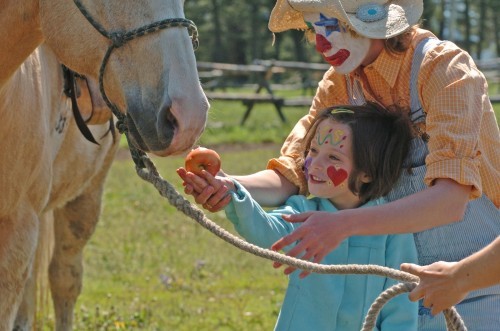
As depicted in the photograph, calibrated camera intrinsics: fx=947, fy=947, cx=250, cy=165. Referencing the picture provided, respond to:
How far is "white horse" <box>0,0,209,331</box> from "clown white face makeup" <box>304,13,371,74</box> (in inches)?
18.0

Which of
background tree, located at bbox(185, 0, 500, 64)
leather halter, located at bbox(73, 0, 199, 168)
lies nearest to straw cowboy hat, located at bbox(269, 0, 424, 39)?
leather halter, located at bbox(73, 0, 199, 168)

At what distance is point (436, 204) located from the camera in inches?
103

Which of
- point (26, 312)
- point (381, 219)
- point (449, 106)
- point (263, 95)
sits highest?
point (449, 106)

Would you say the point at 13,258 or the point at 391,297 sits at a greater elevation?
the point at 391,297

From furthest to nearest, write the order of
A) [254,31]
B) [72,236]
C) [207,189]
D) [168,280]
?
[254,31], [168,280], [72,236], [207,189]

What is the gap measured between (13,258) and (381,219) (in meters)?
1.65

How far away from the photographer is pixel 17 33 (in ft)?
10.3

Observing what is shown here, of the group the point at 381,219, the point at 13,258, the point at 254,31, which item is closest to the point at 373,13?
the point at 381,219

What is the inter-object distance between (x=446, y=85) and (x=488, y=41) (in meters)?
53.8

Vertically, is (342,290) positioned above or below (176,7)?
below

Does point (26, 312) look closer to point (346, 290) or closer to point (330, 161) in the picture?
point (346, 290)

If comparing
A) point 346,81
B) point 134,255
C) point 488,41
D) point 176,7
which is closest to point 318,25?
point 346,81

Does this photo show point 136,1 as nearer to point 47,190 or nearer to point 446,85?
point 446,85

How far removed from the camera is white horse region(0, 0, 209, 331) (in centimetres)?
255
